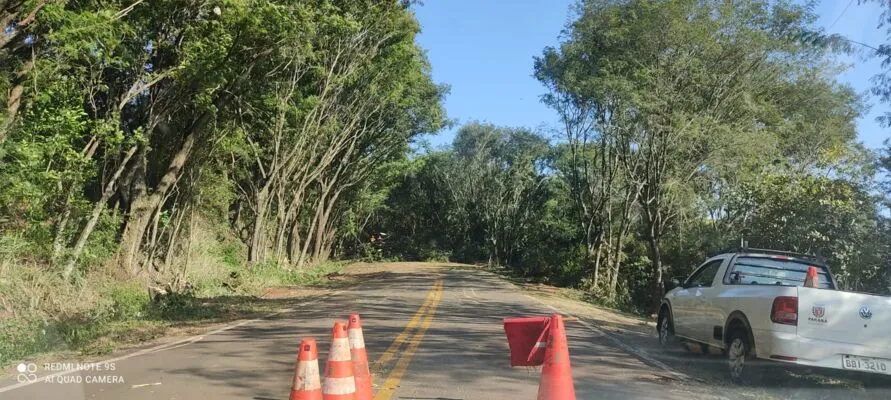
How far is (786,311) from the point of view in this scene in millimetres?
7641

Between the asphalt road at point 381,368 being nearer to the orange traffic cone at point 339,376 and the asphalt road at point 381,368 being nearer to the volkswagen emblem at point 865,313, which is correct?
the orange traffic cone at point 339,376

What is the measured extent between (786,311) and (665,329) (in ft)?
13.9

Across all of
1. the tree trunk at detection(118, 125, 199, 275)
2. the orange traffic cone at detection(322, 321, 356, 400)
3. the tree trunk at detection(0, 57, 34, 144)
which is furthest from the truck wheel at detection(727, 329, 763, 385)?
the tree trunk at detection(118, 125, 199, 275)

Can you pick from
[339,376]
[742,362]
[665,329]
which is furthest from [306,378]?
[665,329]

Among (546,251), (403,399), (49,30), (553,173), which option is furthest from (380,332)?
(553,173)

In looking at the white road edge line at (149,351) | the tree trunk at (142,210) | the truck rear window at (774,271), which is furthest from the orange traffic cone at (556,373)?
the tree trunk at (142,210)

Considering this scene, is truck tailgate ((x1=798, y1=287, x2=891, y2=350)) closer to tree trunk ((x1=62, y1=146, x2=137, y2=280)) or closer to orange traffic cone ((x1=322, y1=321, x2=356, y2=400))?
orange traffic cone ((x1=322, y1=321, x2=356, y2=400))

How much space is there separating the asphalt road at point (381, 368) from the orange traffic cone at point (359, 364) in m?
0.54

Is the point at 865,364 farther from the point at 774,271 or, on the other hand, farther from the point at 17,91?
the point at 17,91

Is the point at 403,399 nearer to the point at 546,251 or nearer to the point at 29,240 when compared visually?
the point at 29,240

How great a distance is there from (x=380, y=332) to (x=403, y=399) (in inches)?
200

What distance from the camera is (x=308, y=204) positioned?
1622 inches

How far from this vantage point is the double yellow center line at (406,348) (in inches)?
287

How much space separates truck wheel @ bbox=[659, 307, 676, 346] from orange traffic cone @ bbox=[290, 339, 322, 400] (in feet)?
24.9
